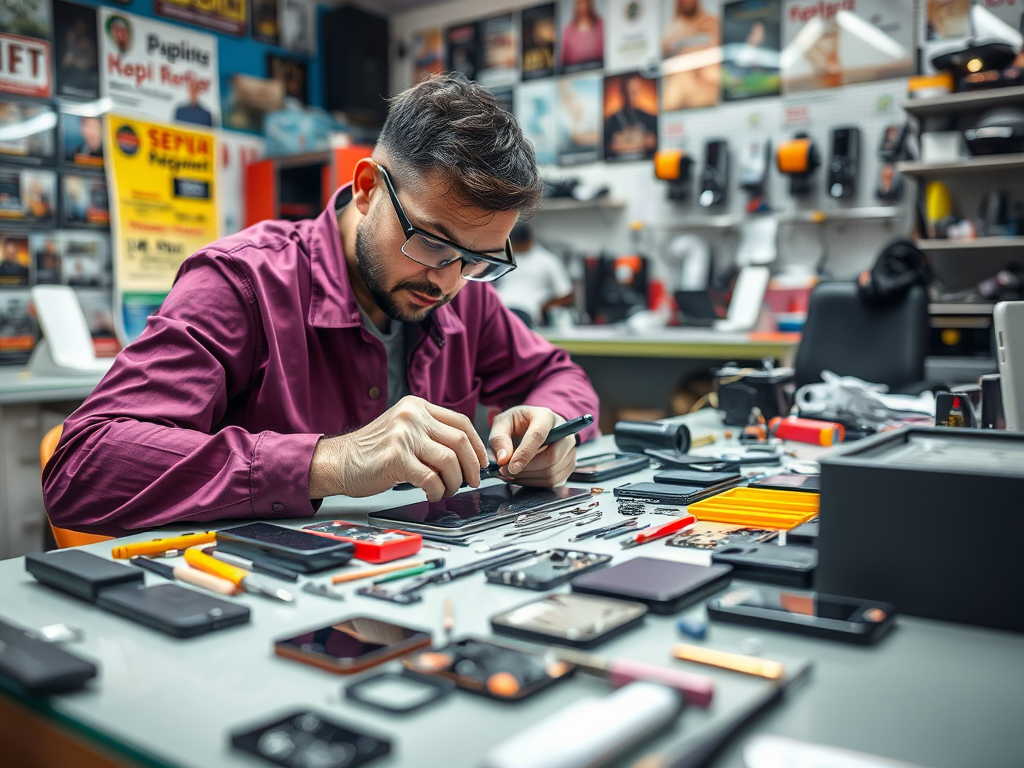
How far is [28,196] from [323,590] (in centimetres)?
417

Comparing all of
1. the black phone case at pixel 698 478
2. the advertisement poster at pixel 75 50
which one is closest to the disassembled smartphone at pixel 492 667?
the black phone case at pixel 698 478

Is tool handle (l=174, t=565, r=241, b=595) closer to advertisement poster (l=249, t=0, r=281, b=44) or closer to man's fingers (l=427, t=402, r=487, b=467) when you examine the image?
man's fingers (l=427, t=402, r=487, b=467)

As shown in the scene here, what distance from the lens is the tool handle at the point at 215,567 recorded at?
2.67ft

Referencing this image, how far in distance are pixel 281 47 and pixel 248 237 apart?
4.61 metres

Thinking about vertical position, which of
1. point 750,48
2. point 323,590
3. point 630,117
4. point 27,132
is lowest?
point 323,590

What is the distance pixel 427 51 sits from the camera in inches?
238

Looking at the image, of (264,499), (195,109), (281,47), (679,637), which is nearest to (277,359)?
(264,499)

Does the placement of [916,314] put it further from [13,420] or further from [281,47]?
[281,47]

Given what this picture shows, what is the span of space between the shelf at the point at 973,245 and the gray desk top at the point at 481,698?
3.31m

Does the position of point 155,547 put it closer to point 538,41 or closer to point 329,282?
point 329,282

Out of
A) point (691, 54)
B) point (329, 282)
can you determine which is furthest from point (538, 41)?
point (329, 282)

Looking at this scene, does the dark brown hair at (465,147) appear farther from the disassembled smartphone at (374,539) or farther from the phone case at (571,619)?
the phone case at (571,619)

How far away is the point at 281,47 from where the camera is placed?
552 cm

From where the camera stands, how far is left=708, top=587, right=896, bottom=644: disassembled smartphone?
0.67 meters
